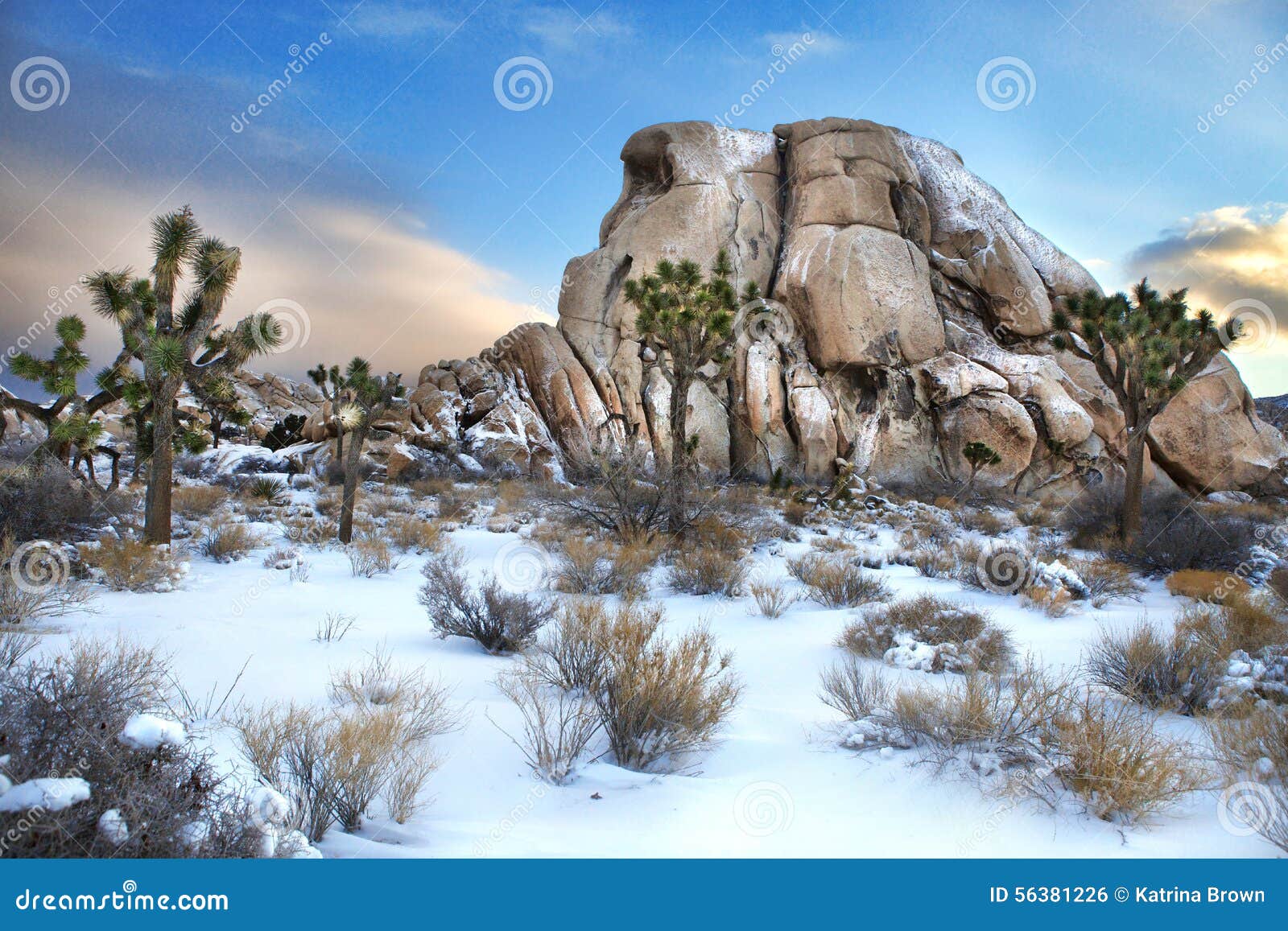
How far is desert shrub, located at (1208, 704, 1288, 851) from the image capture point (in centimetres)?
269

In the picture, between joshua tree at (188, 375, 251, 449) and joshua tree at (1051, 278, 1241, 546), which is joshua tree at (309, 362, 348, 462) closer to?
joshua tree at (188, 375, 251, 449)

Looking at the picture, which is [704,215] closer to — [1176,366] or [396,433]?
[396,433]

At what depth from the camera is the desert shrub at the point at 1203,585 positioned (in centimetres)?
725

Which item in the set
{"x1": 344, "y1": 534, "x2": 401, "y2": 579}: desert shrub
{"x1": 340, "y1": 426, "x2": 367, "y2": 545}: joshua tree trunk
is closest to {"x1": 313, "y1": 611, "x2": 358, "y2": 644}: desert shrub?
{"x1": 344, "y1": 534, "x2": 401, "y2": 579}: desert shrub

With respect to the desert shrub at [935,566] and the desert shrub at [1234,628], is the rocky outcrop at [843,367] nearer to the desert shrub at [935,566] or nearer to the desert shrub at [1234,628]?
the desert shrub at [935,566]

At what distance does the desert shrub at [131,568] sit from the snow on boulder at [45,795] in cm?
624

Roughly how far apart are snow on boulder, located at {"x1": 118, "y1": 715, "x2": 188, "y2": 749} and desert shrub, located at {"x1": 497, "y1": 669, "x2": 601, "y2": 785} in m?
1.58

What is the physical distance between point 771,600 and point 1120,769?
4.12 metres

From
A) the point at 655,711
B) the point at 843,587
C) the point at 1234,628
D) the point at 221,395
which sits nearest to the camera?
the point at 655,711

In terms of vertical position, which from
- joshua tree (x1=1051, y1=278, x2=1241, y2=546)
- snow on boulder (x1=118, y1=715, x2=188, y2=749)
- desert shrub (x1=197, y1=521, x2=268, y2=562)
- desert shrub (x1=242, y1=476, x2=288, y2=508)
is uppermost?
joshua tree (x1=1051, y1=278, x2=1241, y2=546)

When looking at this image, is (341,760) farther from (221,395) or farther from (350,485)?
(350,485)

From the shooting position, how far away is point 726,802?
322cm

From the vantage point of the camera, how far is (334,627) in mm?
6066

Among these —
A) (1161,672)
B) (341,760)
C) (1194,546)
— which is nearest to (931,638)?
(1161,672)
